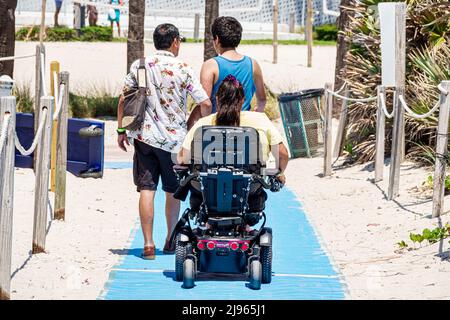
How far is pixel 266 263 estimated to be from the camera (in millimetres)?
7871

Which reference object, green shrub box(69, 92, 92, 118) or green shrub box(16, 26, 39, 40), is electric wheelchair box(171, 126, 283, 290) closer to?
green shrub box(69, 92, 92, 118)

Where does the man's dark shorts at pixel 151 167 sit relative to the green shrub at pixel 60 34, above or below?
above

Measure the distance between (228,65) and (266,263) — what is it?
5.54 feet

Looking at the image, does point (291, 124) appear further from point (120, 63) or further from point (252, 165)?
point (120, 63)

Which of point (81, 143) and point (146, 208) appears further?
point (81, 143)

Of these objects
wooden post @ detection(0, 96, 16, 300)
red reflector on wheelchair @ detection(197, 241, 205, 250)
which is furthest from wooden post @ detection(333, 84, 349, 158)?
wooden post @ detection(0, 96, 16, 300)

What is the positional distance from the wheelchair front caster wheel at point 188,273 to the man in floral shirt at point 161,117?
117 cm

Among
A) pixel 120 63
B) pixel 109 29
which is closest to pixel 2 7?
pixel 120 63

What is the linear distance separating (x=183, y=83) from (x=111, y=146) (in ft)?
35.2

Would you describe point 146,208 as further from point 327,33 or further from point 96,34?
point 327,33

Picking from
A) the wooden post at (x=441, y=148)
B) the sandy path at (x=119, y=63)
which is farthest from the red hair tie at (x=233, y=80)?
the sandy path at (x=119, y=63)

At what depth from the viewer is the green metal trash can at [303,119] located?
1698cm

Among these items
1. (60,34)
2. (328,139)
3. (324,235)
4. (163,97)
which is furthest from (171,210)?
(60,34)

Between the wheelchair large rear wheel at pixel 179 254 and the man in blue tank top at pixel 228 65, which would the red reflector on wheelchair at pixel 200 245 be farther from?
the man in blue tank top at pixel 228 65
